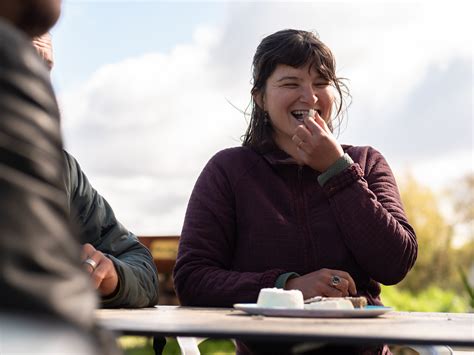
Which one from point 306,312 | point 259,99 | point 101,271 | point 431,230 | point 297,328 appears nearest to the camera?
point 297,328

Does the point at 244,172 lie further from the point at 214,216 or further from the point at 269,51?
the point at 269,51

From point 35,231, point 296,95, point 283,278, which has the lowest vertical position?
point 35,231

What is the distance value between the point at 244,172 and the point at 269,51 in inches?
16.0

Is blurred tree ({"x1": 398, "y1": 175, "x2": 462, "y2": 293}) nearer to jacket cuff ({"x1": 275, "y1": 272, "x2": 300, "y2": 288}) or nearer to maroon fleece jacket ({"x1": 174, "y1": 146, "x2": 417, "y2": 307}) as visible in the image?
maroon fleece jacket ({"x1": 174, "y1": 146, "x2": 417, "y2": 307})

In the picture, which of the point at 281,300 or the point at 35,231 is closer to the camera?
the point at 35,231

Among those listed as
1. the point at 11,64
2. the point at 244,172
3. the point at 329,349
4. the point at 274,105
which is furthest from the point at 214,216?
the point at 11,64

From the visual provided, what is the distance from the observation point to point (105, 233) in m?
2.46

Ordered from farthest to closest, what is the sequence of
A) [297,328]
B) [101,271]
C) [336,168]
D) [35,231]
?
[336,168] < [101,271] < [297,328] < [35,231]

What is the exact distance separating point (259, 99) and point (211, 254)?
0.62 meters

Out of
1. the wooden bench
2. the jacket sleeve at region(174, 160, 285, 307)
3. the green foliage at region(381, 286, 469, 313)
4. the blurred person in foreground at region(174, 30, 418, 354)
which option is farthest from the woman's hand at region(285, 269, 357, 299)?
the green foliage at region(381, 286, 469, 313)

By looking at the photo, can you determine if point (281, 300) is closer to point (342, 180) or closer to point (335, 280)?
point (335, 280)

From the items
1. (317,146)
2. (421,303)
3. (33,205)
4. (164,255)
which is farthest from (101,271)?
(421,303)

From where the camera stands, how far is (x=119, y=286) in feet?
7.03

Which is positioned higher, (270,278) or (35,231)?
(270,278)
